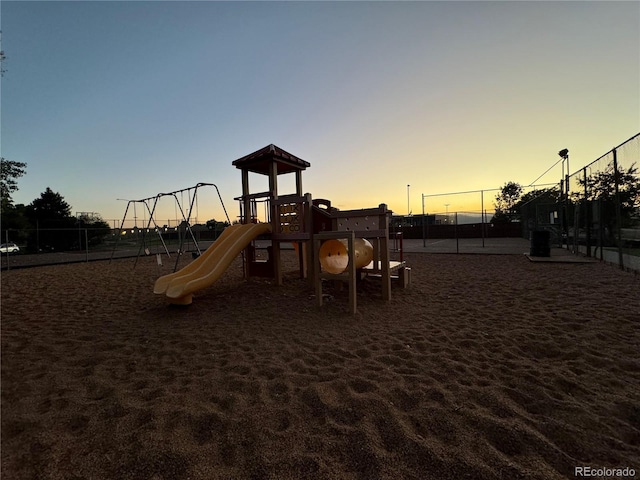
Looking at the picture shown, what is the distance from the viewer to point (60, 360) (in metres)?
3.23

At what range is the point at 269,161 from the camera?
7422mm

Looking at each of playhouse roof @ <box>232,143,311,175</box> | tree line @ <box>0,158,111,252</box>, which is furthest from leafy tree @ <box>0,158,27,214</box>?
playhouse roof @ <box>232,143,311,175</box>

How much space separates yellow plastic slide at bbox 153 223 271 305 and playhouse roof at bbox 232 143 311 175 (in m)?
1.74

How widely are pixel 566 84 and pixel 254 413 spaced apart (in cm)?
1211

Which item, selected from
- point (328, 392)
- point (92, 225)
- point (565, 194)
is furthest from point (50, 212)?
point (565, 194)

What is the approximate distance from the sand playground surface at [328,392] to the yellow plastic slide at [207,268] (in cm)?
48

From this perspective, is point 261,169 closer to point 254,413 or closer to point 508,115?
point 254,413

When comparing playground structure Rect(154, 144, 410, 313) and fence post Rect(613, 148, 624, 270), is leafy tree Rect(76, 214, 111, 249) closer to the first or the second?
playground structure Rect(154, 144, 410, 313)

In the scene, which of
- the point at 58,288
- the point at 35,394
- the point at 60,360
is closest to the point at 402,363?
the point at 35,394

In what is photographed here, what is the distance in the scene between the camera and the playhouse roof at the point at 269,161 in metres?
7.28
